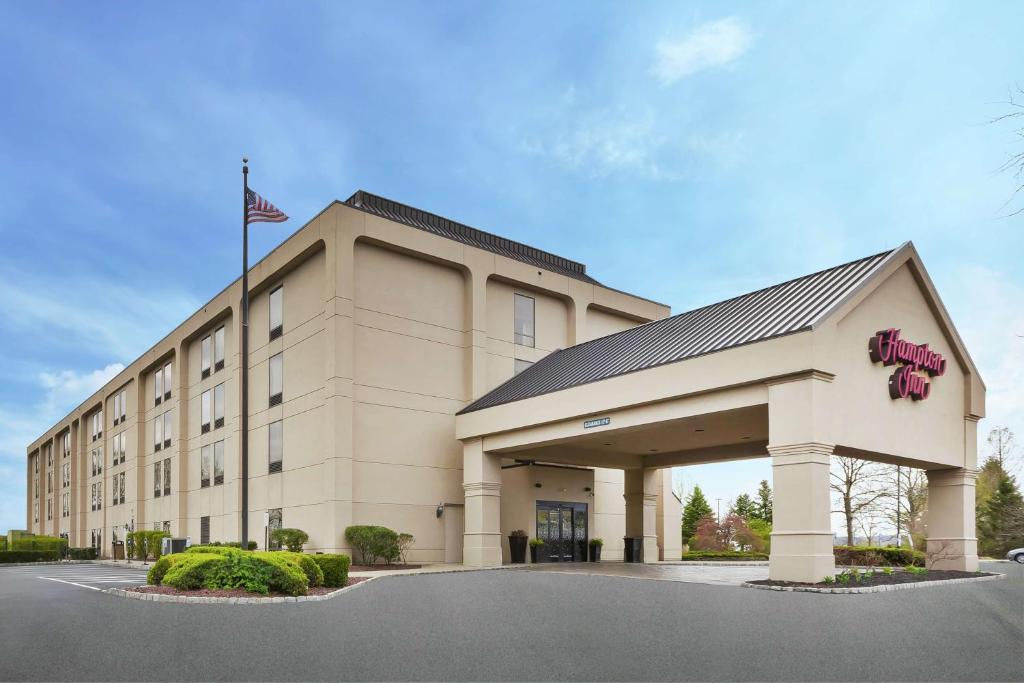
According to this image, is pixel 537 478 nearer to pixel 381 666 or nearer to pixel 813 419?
pixel 813 419

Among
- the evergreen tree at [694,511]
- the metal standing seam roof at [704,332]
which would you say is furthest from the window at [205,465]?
the evergreen tree at [694,511]

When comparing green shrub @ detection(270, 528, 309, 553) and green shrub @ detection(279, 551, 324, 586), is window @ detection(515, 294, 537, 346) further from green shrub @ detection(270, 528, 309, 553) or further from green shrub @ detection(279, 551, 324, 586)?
green shrub @ detection(279, 551, 324, 586)

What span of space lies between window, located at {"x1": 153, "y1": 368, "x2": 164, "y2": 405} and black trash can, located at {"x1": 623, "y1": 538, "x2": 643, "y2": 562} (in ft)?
99.5

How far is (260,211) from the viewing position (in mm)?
24031

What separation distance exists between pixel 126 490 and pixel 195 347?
14.9 metres

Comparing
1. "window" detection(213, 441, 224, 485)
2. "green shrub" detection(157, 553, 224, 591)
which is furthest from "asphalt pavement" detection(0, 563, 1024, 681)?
"window" detection(213, 441, 224, 485)

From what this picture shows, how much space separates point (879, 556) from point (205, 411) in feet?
103

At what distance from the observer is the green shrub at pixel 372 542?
2834 centimetres

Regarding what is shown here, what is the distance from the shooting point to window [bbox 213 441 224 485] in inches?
1572

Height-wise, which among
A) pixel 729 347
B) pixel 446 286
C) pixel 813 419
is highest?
pixel 446 286

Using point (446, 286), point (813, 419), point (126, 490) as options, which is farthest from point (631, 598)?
point (126, 490)

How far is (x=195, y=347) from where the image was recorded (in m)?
45.4

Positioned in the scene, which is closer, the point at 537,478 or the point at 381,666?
the point at 381,666

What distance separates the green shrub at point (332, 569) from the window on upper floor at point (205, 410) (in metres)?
24.6
